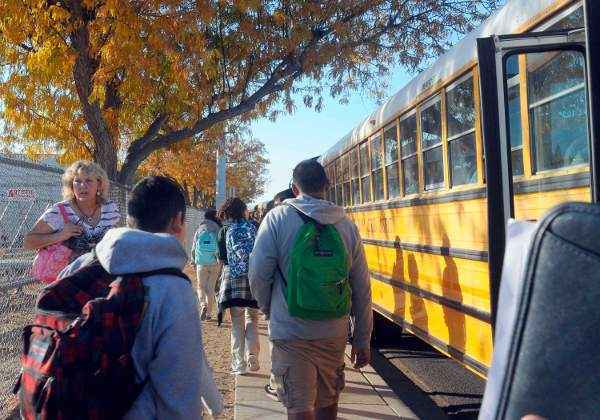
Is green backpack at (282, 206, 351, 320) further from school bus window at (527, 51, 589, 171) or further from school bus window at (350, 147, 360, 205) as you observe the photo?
school bus window at (350, 147, 360, 205)

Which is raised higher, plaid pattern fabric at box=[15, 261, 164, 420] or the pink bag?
the pink bag

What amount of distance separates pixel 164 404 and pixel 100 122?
8.29 m

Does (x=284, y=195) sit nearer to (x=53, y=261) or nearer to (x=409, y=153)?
(x=409, y=153)

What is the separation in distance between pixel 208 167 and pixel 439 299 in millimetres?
30166

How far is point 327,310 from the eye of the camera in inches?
138

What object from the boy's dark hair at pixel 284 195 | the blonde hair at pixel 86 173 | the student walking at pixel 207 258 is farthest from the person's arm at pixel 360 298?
the student walking at pixel 207 258

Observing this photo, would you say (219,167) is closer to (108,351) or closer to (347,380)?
(347,380)

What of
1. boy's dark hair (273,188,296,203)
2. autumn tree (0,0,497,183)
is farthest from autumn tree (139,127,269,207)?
boy's dark hair (273,188,296,203)

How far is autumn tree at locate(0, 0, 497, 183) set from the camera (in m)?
8.91

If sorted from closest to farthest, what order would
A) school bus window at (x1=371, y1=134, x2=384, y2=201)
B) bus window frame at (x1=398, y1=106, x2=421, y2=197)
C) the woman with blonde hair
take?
the woman with blonde hair < bus window frame at (x1=398, y1=106, x2=421, y2=197) < school bus window at (x1=371, y1=134, x2=384, y2=201)

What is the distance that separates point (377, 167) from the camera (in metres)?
7.21

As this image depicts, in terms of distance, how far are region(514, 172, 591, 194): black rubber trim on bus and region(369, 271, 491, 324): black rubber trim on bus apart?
0.77 m

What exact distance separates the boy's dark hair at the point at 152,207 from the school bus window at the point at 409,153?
3.58 metres

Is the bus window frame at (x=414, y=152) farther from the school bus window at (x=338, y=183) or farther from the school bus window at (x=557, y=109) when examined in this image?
the school bus window at (x=338, y=183)
